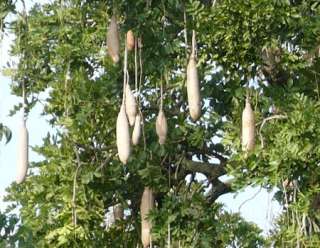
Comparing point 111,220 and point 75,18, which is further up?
point 75,18

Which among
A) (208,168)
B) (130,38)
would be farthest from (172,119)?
(130,38)

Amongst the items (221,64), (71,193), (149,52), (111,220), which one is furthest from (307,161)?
(111,220)

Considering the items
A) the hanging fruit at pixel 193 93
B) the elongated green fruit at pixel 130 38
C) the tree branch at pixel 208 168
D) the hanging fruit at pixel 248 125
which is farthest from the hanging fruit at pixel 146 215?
the hanging fruit at pixel 193 93

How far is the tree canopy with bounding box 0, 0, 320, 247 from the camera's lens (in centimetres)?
454

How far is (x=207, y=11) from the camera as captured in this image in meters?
4.68

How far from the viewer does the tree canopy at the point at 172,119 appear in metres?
4.54

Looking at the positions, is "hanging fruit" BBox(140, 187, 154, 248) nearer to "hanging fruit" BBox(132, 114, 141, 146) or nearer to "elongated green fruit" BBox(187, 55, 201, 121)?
"hanging fruit" BBox(132, 114, 141, 146)

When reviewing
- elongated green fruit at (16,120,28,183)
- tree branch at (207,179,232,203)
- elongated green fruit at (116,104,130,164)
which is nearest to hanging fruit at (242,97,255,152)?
elongated green fruit at (116,104,130,164)

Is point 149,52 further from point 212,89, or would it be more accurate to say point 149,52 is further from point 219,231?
point 219,231

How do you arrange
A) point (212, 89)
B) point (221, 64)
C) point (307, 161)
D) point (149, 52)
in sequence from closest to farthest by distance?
1. point (307, 161)
2. point (221, 64)
3. point (149, 52)
4. point (212, 89)

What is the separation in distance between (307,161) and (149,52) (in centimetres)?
115

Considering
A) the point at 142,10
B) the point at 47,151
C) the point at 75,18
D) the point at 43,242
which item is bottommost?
the point at 43,242

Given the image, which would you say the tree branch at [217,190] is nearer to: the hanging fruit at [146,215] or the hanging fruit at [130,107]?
the hanging fruit at [146,215]

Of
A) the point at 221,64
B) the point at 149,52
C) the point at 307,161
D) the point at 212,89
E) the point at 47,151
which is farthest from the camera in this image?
the point at 47,151
